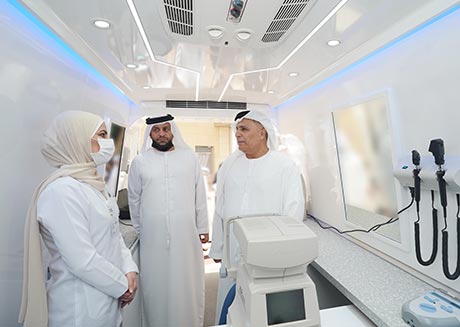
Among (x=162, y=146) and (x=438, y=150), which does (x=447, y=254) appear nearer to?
(x=438, y=150)

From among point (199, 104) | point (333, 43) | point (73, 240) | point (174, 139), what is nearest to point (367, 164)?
point (333, 43)

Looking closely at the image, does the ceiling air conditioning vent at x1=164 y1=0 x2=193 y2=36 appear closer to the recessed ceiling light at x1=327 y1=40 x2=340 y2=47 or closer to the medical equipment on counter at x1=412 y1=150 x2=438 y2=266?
the recessed ceiling light at x1=327 y1=40 x2=340 y2=47

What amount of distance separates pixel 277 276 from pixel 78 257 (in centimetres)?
81

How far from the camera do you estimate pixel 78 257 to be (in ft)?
3.25

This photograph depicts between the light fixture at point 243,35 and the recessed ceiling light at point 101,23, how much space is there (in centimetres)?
70

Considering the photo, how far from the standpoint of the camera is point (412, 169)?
3.99 ft

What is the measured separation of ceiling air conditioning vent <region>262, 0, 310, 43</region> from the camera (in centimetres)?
109

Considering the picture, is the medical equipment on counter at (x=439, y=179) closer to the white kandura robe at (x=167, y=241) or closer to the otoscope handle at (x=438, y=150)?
the otoscope handle at (x=438, y=150)

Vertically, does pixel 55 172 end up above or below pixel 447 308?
above

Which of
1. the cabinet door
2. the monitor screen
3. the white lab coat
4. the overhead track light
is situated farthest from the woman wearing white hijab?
the monitor screen

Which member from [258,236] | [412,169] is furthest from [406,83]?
[258,236]

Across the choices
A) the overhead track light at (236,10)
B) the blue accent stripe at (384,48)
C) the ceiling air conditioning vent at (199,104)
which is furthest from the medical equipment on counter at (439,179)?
the ceiling air conditioning vent at (199,104)

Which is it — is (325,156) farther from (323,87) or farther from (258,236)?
(258,236)

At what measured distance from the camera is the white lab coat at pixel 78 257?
0.98 m
